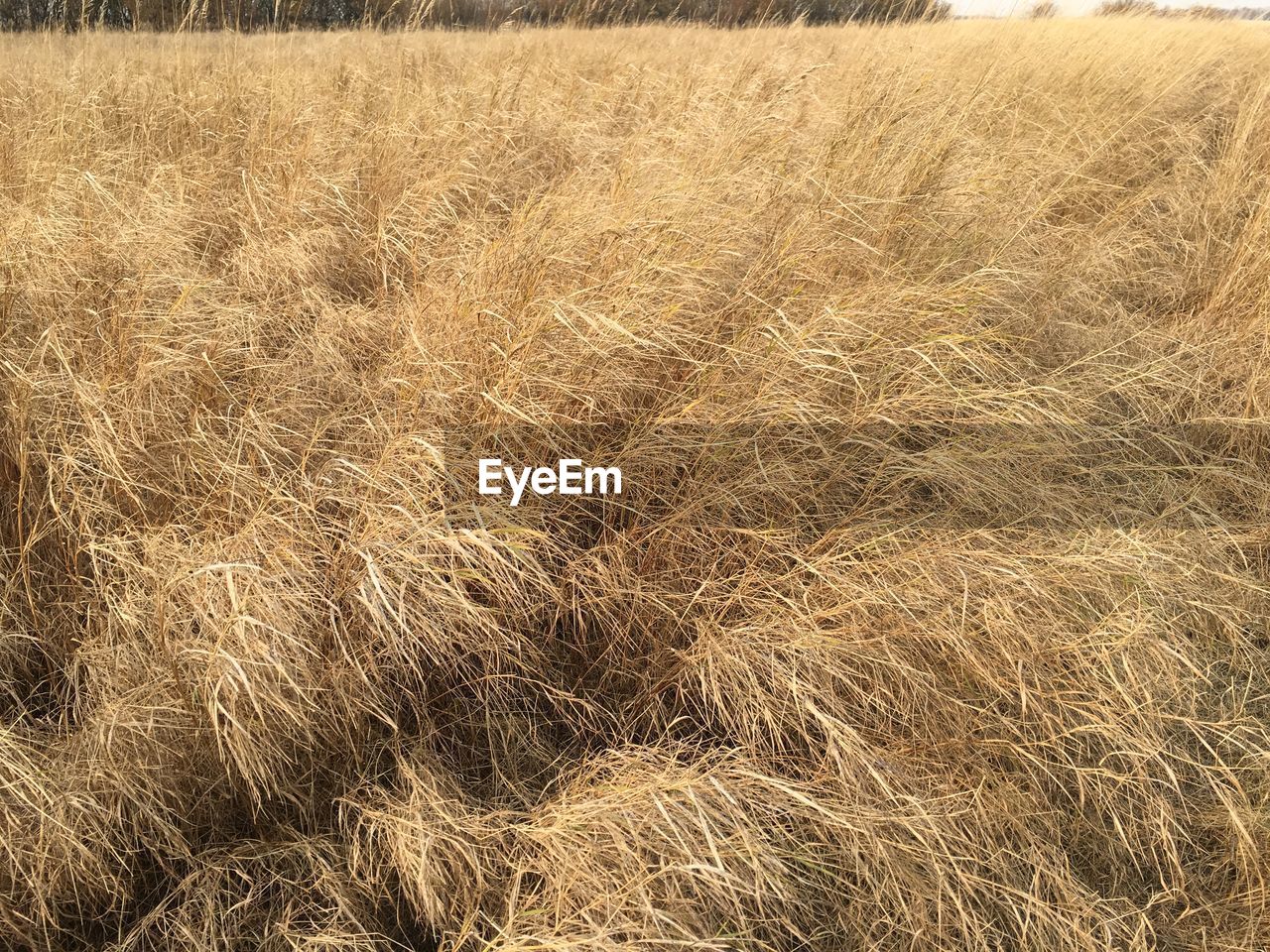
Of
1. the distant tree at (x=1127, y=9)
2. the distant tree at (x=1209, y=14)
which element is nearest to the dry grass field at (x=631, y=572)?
the distant tree at (x=1127, y=9)

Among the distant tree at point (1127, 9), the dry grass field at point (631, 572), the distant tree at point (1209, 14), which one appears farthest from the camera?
the distant tree at point (1209, 14)

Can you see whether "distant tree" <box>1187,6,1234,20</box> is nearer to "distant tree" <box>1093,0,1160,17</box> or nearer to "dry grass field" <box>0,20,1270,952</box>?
"distant tree" <box>1093,0,1160,17</box>

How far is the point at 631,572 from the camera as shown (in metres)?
1.40

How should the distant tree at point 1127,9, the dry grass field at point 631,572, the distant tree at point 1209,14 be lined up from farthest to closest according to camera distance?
1. the distant tree at point 1209,14
2. the distant tree at point 1127,9
3. the dry grass field at point 631,572

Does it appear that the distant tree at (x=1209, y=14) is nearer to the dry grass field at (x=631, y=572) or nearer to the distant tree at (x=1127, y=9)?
the distant tree at (x=1127, y=9)

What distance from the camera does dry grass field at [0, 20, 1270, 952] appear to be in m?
1.08

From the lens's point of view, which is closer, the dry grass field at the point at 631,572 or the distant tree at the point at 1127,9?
the dry grass field at the point at 631,572

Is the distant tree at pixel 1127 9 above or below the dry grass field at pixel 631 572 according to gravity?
above

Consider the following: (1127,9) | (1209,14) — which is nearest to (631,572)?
(1127,9)

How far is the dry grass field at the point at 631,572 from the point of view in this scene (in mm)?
1082

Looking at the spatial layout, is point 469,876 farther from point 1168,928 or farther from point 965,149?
point 965,149

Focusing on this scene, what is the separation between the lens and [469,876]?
1086 millimetres

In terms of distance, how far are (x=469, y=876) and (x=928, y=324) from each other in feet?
4.64

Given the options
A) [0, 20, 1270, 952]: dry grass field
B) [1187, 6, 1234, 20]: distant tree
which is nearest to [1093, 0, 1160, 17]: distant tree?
[1187, 6, 1234, 20]: distant tree
